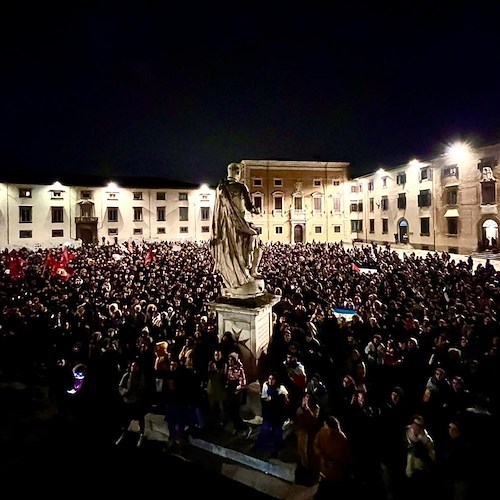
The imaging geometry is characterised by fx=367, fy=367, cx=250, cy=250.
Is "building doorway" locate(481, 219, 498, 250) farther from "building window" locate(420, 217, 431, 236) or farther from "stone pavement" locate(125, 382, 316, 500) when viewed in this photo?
"stone pavement" locate(125, 382, 316, 500)

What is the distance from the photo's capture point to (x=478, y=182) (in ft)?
91.3

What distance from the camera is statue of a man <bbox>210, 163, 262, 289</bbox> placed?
22.4 feet

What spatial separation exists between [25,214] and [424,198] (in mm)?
40141

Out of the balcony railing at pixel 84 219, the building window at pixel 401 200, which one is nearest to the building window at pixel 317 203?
the building window at pixel 401 200

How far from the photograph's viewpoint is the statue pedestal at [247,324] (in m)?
6.79

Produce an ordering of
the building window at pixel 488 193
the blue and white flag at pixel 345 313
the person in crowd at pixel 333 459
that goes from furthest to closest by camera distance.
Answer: the building window at pixel 488 193, the blue and white flag at pixel 345 313, the person in crowd at pixel 333 459

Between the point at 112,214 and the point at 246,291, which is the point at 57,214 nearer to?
the point at 112,214

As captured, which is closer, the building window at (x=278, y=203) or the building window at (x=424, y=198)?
the building window at (x=424, y=198)

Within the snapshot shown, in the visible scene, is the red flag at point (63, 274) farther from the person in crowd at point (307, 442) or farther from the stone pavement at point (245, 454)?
the person in crowd at point (307, 442)

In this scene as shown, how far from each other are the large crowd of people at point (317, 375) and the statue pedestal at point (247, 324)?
186 mm

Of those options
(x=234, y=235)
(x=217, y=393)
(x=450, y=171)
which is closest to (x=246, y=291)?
(x=234, y=235)

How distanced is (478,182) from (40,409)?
101 feet

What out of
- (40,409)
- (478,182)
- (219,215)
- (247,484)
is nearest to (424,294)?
(219,215)

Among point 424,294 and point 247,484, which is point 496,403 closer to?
point 247,484
